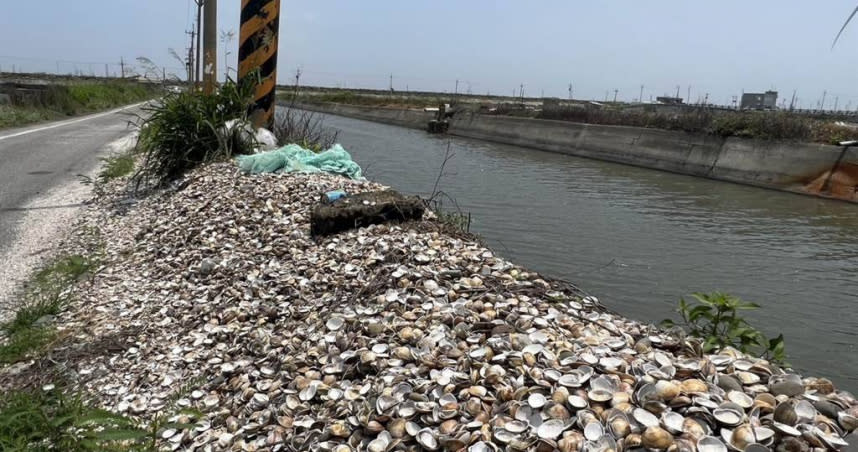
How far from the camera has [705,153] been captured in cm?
2045

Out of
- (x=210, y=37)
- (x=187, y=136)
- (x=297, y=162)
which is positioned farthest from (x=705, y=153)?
(x=187, y=136)

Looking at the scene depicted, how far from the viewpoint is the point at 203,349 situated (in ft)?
11.3

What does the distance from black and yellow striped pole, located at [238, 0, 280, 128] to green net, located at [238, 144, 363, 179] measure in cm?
181

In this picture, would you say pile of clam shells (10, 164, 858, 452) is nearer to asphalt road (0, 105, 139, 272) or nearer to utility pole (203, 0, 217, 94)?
asphalt road (0, 105, 139, 272)

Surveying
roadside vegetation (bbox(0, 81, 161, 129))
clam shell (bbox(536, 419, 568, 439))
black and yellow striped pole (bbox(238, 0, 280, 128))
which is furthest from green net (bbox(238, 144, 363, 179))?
clam shell (bbox(536, 419, 568, 439))

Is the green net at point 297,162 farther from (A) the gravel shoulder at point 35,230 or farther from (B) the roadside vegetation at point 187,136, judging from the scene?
(A) the gravel shoulder at point 35,230

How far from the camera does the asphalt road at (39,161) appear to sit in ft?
22.8

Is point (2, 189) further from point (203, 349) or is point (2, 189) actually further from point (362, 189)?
point (203, 349)

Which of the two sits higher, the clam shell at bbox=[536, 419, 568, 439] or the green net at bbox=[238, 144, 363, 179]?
the green net at bbox=[238, 144, 363, 179]

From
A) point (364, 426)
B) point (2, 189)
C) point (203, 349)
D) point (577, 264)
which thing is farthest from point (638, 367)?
point (2, 189)

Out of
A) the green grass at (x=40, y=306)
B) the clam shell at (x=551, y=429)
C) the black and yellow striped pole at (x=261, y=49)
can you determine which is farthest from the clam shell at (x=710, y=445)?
the black and yellow striped pole at (x=261, y=49)

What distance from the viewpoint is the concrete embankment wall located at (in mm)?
16625

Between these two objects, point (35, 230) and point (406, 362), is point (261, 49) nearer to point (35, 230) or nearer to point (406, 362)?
point (35, 230)

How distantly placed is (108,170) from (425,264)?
7.62m
